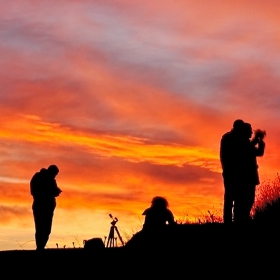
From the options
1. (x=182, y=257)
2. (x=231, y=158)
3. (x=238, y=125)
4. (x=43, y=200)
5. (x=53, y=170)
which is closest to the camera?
(x=182, y=257)

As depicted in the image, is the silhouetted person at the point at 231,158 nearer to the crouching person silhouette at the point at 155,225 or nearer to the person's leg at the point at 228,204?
the person's leg at the point at 228,204

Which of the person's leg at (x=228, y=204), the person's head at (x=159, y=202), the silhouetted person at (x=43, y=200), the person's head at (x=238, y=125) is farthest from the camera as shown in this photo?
the silhouetted person at (x=43, y=200)

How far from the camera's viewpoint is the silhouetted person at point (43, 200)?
1786 centimetres

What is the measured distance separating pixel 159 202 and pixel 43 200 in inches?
198

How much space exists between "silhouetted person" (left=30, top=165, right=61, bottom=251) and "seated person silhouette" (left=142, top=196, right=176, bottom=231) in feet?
14.9

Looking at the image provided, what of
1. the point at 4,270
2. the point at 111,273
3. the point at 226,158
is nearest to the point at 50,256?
the point at 4,270

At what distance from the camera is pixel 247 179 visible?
15.6 metres

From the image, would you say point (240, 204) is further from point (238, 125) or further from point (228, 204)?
point (238, 125)

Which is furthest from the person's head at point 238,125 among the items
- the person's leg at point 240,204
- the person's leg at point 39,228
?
the person's leg at point 39,228

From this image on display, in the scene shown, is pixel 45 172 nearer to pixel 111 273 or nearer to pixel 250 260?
pixel 111 273

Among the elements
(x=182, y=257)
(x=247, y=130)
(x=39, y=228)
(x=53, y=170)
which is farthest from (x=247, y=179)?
(x=39, y=228)

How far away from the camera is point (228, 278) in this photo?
41.7 feet

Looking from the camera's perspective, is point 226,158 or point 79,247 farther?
point 79,247

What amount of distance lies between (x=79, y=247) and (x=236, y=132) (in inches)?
181
